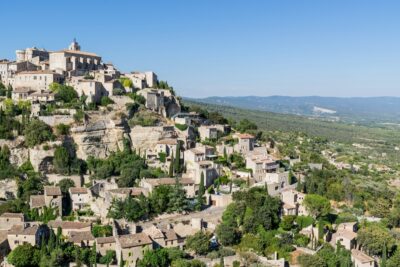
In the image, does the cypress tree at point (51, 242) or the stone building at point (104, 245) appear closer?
the cypress tree at point (51, 242)

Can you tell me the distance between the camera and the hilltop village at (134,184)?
42594 mm

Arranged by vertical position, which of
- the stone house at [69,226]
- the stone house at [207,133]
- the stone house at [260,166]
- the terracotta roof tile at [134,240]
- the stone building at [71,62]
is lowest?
the terracotta roof tile at [134,240]

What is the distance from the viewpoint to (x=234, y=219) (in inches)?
1873

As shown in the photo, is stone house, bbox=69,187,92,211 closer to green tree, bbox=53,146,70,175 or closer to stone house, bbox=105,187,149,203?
stone house, bbox=105,187,149,203

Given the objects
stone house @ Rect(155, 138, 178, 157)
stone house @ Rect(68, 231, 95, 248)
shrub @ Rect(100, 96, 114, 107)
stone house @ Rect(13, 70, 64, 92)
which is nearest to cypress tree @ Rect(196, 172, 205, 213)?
stone house @ Rect(155, 138, 178, 157)

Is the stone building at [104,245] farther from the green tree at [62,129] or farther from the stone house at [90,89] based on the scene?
the stone house at [90,89]

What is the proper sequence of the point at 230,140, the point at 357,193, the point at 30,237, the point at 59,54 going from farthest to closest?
the point at 59,54 → the point at 230,140 → the point at 357,193 → the point at 30,237

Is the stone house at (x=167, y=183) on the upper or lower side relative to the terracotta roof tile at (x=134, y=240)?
upper

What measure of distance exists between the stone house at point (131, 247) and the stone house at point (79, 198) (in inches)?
324

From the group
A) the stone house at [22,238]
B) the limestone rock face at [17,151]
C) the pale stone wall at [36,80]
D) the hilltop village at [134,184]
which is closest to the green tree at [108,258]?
the hilltop village at [134,184]

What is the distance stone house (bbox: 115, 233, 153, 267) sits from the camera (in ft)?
Answer: 134

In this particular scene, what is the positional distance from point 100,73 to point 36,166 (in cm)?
1883

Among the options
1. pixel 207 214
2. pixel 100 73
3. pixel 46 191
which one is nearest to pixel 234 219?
pixel 207 214

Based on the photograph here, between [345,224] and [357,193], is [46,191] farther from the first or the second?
[357,193]
